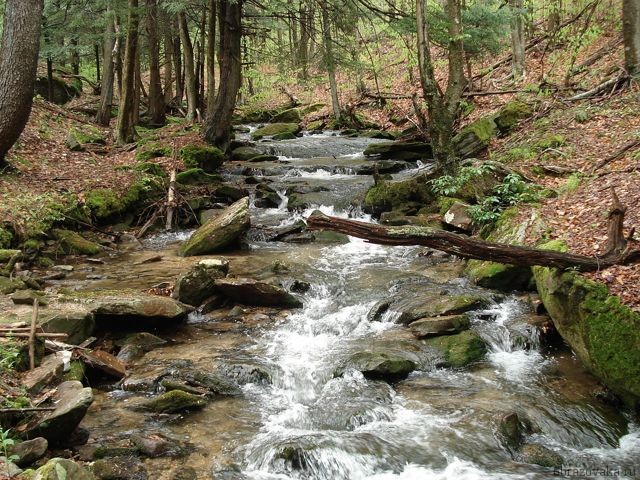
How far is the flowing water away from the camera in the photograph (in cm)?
512

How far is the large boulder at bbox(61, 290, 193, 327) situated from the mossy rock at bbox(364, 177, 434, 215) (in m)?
6.80

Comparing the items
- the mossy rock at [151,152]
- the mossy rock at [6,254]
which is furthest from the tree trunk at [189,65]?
the mossy rock at [6,254]

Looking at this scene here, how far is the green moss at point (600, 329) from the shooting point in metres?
5.48

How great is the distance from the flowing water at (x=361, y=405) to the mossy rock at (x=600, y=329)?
33cm

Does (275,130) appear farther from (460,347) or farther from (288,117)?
(460,347)

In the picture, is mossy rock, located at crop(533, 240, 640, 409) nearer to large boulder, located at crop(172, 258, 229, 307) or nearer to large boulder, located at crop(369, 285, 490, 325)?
large boulder, located at crop(369, 285, 490, 325)

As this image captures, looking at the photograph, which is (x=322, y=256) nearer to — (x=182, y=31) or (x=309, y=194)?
(x=309, y=194)

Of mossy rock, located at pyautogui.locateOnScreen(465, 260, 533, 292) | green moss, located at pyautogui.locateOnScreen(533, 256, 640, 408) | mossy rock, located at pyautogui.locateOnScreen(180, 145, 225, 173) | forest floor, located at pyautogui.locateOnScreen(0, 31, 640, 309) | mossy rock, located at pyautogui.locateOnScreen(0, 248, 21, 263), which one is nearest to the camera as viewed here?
green moss, located at pyautogui.locateOnScreen(533, 256, 640, 408)

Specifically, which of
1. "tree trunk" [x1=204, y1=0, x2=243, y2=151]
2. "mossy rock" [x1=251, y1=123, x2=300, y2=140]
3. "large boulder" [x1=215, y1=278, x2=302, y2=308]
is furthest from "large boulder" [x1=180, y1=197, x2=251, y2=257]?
"mossy rock" [x1=251, y1=123, x2=300, y2=140]

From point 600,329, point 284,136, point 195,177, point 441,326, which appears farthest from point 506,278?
point 284,136

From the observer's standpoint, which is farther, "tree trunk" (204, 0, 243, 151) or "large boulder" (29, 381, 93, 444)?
"tree trunk" (204, 0, 243, 151)

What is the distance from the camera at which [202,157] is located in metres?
16.6

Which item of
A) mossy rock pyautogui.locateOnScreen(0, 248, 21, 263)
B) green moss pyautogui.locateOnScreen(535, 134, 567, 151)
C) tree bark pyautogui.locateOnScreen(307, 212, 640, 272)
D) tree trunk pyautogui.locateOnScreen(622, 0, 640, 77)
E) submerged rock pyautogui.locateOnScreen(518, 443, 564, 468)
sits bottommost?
submerged rock pyautogui.locateOnScreen(518, 443, 564, 468)

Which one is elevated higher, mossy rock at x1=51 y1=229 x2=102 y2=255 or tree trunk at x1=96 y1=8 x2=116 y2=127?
tree trunk at x1=96 y1=8 x2=116 y2=127
